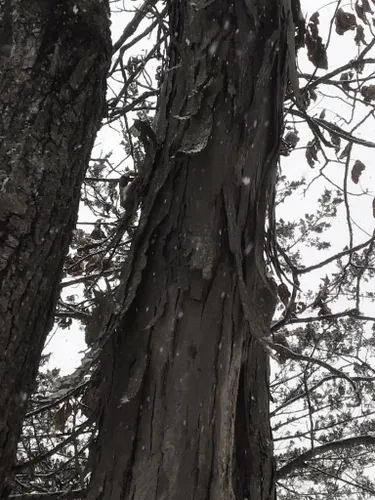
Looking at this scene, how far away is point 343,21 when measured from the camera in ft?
6.28

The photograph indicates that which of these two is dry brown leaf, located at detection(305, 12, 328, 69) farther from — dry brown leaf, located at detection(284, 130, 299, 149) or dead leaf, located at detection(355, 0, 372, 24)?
dry brown leaf, located at detection(284, 130, 299, 149)

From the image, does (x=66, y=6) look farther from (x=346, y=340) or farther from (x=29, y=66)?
(x=346, y=340)

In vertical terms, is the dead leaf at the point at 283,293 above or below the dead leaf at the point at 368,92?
below

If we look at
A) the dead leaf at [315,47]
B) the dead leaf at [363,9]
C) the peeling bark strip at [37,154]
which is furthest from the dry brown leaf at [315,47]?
the peeling bark strip at [37,154]

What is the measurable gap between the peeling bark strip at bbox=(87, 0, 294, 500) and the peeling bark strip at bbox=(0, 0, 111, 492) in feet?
0.50

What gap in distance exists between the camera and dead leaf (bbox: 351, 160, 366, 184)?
78.3 inches

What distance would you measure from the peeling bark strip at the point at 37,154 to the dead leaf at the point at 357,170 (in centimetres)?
117

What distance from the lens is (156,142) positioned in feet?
3.84

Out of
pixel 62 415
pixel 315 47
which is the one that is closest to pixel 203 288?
pixel 62 415

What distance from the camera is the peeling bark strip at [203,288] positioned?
87 centimetres

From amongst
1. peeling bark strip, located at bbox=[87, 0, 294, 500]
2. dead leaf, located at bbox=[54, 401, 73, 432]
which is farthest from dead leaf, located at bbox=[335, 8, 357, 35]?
dead leaf, located at bbox=[54, 401, 73, 432]

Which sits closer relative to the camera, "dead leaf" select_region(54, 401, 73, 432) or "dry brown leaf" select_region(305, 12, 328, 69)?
"dead leaf" select_region(54, 401, 73, 432)

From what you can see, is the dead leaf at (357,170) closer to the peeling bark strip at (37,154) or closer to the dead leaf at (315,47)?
the dead leaf at (315,47)

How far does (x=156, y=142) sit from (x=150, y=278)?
0.34 m
